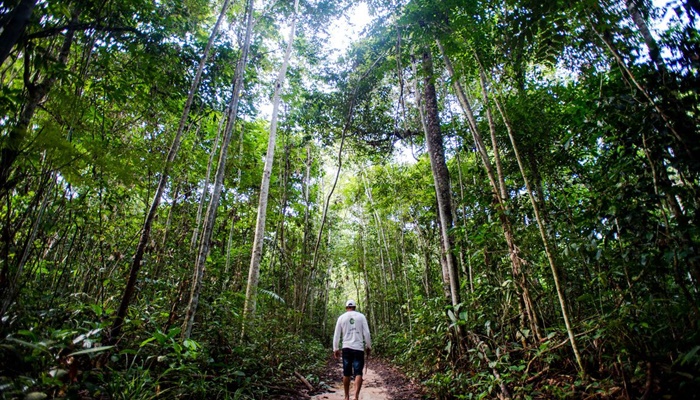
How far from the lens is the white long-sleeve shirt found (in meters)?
5.30

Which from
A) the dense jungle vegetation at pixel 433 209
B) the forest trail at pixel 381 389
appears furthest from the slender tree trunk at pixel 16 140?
the forest trail at pixel 381 389

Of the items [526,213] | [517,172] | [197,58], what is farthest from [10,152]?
[517,172]

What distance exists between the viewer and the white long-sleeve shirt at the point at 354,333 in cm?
530

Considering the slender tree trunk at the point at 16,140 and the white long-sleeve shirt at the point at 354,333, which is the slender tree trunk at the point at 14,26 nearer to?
the slender tree trunk at the point at 16,140

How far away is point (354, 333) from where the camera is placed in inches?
210

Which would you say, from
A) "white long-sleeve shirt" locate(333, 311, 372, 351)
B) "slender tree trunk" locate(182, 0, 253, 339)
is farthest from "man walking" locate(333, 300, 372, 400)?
"slender tree trunk" locate(182, 0, 253, 339)

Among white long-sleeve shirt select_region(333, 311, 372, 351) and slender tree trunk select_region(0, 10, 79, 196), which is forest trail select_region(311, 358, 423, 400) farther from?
slender tree trunk select_region(0, 10, 79, 196)

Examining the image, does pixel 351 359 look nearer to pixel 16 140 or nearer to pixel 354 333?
pixel 354 333

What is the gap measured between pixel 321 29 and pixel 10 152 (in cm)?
875

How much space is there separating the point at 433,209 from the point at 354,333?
138 inches

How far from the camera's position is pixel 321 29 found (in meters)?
9.44

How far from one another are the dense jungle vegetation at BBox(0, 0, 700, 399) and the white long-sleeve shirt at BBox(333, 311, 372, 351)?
1.23m

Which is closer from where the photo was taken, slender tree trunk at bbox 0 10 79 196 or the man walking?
slender tree trunk at bbox 0 10 79 196

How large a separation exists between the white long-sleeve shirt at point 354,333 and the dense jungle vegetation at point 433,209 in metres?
1.23
